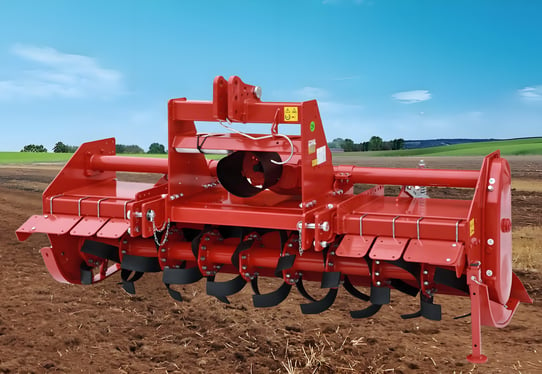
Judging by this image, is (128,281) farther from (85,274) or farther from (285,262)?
(285,262)

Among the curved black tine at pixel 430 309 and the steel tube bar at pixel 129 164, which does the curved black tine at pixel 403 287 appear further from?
the steel tube bar at pixel 129 164

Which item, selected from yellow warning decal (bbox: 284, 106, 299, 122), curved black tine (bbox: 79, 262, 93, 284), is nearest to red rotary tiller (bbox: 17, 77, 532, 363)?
yellow warning decal (bbox: 284, 106, 299, 122)

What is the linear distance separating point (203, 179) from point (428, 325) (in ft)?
8.02

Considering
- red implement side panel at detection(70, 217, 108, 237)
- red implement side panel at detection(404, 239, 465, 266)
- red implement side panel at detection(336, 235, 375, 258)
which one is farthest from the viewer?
red implement side panel at detection(70, 217, 108, 237)

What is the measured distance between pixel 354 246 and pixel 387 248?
23 centimetres

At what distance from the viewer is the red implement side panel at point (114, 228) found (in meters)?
4.60

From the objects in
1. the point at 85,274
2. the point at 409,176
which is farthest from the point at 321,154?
the point at 85,274

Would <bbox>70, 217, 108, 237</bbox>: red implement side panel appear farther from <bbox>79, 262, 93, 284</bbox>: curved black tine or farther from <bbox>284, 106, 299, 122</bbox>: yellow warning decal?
<bbox>284, 106, 299, 122</bbox>: yellow warning decal

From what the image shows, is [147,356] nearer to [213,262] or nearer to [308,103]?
[213,262]

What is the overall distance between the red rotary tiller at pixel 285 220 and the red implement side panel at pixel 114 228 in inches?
0.4

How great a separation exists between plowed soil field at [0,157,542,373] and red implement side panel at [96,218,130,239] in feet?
3.62

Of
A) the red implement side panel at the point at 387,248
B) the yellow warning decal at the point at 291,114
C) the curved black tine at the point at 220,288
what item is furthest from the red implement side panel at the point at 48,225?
the red implement side panel at the point at 387,248

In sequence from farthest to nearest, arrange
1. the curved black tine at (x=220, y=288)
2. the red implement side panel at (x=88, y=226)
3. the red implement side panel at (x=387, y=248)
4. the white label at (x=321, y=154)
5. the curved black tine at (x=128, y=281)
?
the curved black tine at (x=128, y=281), the curved black tine at (x=220, y=288), the red implement side panel at (x=88, y=226), the white label at (x=321, y=154), the red implement side panel at (x=387, y=248)

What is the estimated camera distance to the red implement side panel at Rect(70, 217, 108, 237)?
473 centimetres
